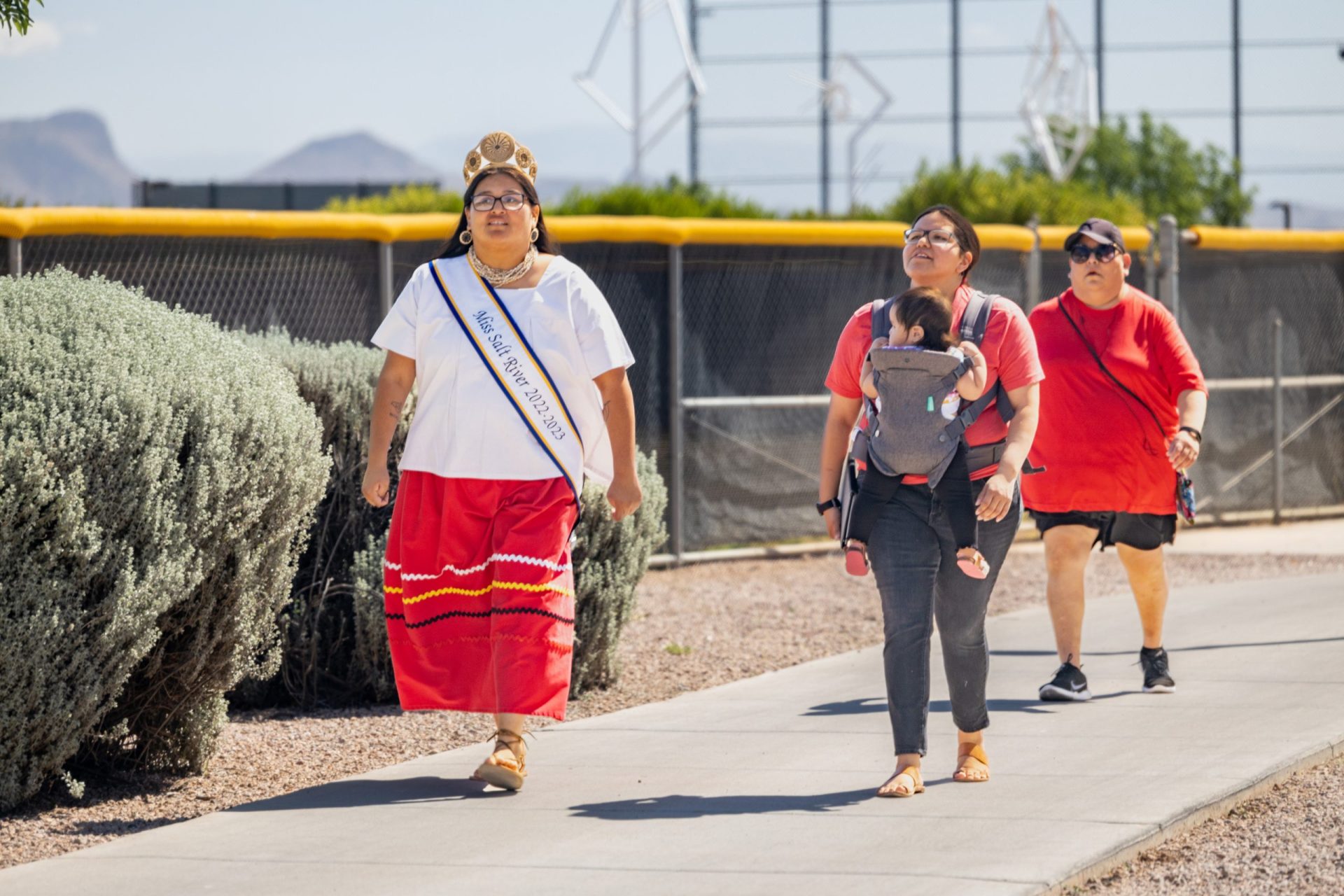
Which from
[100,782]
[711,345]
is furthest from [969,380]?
[711,345]

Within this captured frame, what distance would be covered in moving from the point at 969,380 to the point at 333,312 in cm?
495

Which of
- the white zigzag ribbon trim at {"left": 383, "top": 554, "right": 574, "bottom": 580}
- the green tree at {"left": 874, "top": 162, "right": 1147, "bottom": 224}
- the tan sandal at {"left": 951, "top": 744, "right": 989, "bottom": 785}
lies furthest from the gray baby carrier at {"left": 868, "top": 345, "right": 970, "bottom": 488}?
the green tree at {"left": 874, "top": 162, "right": 1147, "bottom": 224}

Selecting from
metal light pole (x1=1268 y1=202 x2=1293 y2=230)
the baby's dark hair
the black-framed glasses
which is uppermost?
metal light pole (x1=1268 y1=202 x2=1293 y2=230)

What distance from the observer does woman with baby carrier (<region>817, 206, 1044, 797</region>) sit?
16.4ft

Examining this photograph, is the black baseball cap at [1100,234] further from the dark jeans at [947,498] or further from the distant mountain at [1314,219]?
the distant mountain at [1314,219]

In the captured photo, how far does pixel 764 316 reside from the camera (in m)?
11.2

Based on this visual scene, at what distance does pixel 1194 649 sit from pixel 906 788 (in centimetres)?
309

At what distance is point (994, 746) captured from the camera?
5.79 meters

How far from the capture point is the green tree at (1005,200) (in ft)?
64.7

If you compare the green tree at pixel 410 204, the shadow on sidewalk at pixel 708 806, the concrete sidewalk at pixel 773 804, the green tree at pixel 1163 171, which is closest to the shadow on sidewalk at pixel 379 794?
the concrete sidewalk at pixel 773 804

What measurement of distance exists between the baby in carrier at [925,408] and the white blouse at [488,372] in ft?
2.53

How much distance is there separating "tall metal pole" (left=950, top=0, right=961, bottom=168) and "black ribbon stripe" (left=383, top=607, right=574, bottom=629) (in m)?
35.4

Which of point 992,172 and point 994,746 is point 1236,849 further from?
point 992,172

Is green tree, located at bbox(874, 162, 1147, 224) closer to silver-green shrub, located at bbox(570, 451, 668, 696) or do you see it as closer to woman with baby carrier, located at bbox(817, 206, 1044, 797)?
silver-green shrub, located at bbox(570, 451, 668, 696)
